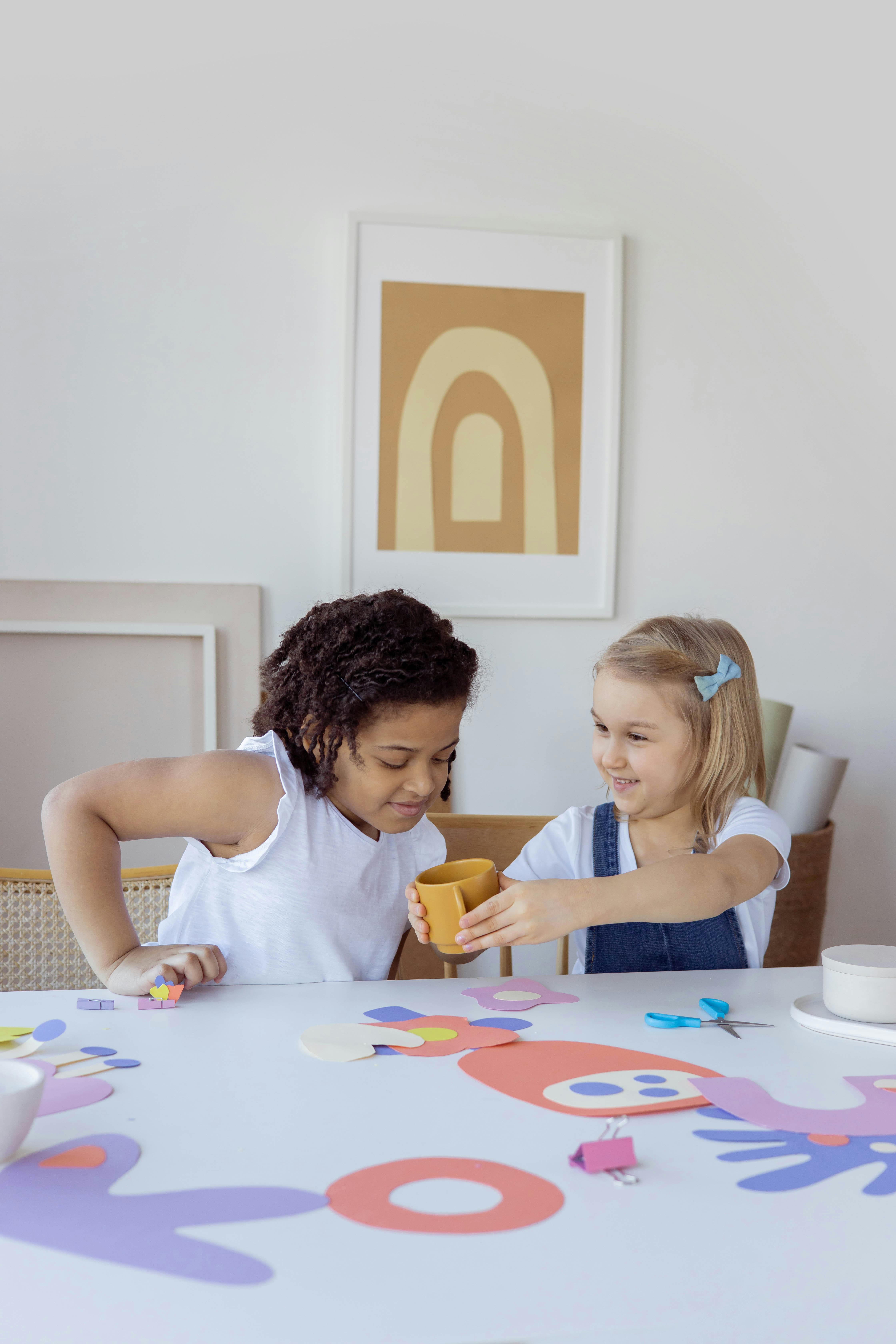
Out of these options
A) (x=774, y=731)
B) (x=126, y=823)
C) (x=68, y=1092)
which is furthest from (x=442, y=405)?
(x=68, y=1092)

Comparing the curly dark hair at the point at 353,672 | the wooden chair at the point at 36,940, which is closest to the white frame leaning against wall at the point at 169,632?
the wooden chair at the point at 36,940

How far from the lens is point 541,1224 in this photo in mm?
506

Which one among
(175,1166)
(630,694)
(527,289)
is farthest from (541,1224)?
(527,289)

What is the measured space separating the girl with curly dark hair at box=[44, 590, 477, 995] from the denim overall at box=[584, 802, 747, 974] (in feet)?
0.88

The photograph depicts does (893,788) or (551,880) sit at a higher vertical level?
(551,880)

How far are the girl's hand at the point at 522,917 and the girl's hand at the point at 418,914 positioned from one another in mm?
38

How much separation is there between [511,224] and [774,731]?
3.67ft

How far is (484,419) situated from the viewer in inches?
79.0

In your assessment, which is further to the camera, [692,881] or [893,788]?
[893,788]

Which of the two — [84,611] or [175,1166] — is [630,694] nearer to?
[175,1166]

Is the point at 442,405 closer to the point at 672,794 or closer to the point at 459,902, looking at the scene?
the point at 672,794

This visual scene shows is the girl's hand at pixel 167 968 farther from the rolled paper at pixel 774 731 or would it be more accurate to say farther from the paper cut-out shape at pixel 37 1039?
the rolled paper at pixel 774 731

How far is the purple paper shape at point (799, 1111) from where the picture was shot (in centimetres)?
63

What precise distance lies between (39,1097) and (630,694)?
89 cm
